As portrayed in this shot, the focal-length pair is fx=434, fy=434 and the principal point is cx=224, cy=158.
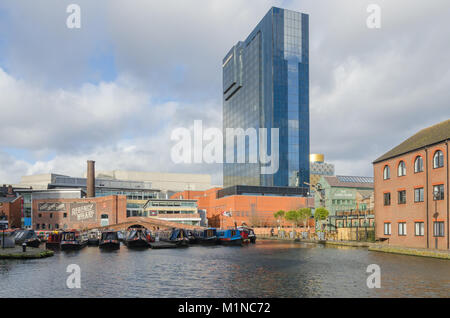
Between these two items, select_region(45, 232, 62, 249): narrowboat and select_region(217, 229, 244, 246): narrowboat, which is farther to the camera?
select_region(217, 229, 244, 246): narrowboat

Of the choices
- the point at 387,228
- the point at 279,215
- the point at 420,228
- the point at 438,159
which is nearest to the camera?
the point at 438,159

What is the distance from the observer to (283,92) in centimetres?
15625

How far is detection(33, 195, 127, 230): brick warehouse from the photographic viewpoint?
113 metres

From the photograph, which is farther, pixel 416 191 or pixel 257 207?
pixel 257 207

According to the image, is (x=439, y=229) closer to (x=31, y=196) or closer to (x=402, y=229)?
(x=402, y=229)

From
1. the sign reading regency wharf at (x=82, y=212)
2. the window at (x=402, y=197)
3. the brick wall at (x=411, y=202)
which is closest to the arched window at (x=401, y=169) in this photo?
the brick wall at (x=411, y=202)

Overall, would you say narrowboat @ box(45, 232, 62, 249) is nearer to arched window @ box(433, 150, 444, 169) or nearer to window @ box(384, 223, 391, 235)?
window @ box(384, 223, 391, 235)

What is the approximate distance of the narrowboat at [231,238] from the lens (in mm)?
73812

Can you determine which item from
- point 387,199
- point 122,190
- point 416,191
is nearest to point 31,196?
point 122,190

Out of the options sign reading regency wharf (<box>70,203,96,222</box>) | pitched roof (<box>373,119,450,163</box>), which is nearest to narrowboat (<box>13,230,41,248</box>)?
sign reading regency wharf (<box>70,203,96,222</box>)

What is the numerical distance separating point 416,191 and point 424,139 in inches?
237

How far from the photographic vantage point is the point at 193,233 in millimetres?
83688
